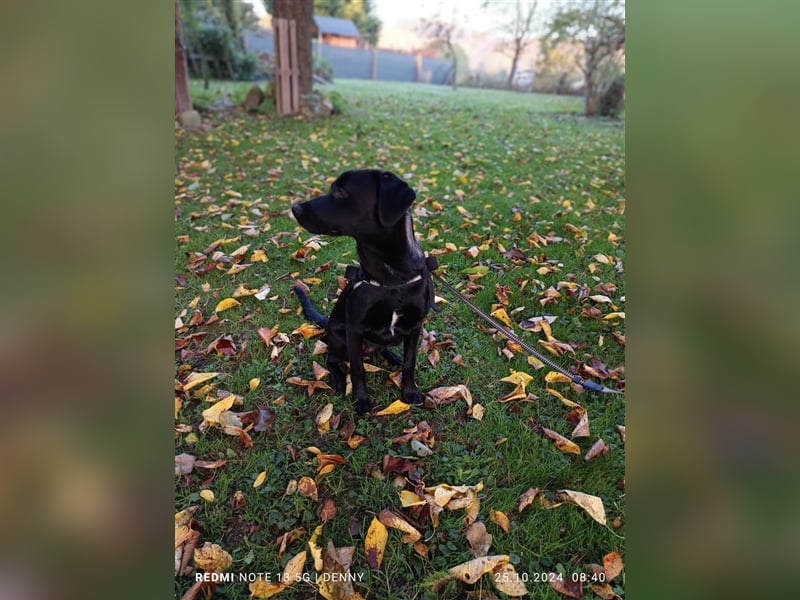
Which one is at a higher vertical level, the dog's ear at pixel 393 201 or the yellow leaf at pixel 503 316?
the dog's ear at pixel 393 201

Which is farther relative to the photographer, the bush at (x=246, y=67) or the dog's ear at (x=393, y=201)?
the bush at (x=246, y=67)

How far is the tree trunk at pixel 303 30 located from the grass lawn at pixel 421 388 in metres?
3.14

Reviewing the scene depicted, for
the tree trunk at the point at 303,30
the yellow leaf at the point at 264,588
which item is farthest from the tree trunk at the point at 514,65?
the yellow leaf at the point at 264,588

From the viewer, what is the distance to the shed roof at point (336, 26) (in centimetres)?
571

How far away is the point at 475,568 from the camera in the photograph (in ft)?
5.22

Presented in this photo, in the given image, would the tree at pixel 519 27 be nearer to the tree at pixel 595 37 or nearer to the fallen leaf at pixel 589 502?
the tree at pixel 595 37

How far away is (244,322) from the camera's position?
8.98 ft

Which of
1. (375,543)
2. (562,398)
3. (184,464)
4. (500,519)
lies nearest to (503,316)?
(562,398)

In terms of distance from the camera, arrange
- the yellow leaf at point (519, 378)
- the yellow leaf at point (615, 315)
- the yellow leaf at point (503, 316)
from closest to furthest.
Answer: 1. the yellow leaf at point (519, 378)
2. the yellow leaf at point (615, 315)
3. the yellow leaf at point (503, 316)

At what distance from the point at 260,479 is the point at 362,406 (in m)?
0.58

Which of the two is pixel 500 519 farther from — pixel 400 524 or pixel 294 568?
pixel 294 568

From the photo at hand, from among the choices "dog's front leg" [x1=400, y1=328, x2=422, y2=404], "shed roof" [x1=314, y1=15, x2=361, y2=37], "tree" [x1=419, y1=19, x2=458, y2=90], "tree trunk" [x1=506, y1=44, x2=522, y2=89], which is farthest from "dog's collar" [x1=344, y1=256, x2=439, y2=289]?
"shed roof" [x1=314, y1=15, x2=361, y2=37]
